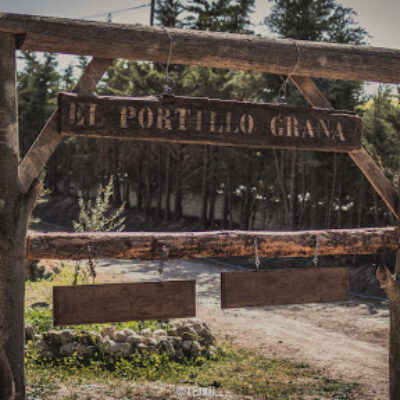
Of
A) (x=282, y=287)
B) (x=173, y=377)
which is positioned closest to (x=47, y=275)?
(x=173, y=377)

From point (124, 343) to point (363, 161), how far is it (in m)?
4.97

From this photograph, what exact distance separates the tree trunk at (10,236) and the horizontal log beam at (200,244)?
0.99 ft

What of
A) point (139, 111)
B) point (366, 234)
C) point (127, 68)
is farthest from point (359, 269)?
point (127, 68)

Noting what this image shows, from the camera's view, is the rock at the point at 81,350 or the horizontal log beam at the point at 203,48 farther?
the rock at the point at 81,350

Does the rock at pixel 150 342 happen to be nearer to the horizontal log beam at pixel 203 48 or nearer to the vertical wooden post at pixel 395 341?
the vertical wooden post at pixel 395 341

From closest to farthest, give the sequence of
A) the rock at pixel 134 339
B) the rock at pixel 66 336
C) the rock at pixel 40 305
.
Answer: the rock at pixel 66 336 → the rock at pixel 134 339 → the rock at pixel 40 305

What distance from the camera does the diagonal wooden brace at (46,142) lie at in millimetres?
3932

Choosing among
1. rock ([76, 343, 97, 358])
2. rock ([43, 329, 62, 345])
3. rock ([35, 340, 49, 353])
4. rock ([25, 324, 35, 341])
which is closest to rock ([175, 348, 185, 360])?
rock ([76, 343, 97, 358])

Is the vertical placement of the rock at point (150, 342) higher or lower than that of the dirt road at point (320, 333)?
higher

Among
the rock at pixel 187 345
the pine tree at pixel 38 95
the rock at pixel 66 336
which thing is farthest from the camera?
the pine tree at pixel 38 95

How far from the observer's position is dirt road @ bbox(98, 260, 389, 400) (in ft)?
28.2

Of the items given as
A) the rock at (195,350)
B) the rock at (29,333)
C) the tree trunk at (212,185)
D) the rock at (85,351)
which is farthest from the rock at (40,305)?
the tree trunk at (212,185)

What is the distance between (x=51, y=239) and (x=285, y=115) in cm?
240

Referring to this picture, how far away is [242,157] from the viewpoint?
892 inches
